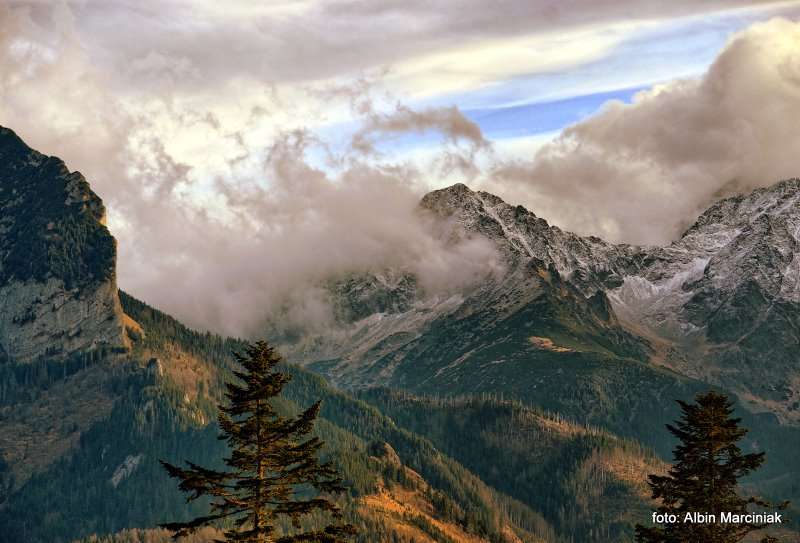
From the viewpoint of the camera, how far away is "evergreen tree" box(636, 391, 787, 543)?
350 ft

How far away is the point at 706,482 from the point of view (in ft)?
356

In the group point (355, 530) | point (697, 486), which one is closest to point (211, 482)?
point (355, 530)

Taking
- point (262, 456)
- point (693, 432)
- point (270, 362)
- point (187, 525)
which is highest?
point (693, 432)

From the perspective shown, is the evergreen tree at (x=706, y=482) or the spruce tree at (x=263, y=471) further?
the evergreen tree at (x=706, y=482)

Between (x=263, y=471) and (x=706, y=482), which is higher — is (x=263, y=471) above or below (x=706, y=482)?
below

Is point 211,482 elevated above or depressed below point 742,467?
below

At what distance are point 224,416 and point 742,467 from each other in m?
43.6

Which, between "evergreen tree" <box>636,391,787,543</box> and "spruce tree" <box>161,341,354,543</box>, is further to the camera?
"evergreen tree" <box>636,391,787,543</box>

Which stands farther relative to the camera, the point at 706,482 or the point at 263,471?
the point at 706,482

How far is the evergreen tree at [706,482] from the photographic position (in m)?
107

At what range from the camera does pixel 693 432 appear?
111 meters

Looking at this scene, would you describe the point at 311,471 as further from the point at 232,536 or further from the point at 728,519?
the point at 728,519

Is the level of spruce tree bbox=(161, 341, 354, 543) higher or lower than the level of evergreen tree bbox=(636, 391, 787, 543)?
lower

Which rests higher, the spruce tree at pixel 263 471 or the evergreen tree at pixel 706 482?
the evergreen tree at pixel 706 482
